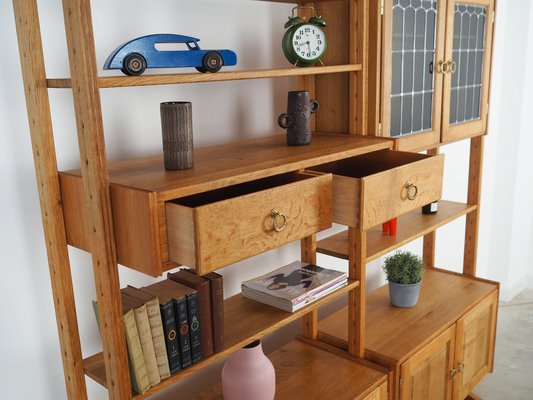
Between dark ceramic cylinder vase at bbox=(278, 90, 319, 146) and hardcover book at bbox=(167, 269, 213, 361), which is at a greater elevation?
dark ceramic cylinder vase at bbox=(278, 90, 319, 146)

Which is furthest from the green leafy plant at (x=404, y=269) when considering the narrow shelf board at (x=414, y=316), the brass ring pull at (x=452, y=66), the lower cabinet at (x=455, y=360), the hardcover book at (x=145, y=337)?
the hardcover book at (x=145, y=337)

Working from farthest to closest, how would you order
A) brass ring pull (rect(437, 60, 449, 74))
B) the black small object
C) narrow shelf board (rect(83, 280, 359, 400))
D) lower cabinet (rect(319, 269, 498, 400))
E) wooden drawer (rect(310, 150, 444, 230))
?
the black small object → brass ring pull (rect(437, 60, 449, 74)) → lower cabinet (rect(319, 269, 498, 400)) → wooden drawer (rect(310, 150, 444, 230)) → narrow shelf board (rect(83, 280, 359, 400))

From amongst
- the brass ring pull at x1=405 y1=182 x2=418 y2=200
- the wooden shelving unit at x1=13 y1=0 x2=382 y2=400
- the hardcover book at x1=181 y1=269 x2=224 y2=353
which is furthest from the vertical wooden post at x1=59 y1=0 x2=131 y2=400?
the brass ring pull at x1=405 y1=182 x2=418 y2=200

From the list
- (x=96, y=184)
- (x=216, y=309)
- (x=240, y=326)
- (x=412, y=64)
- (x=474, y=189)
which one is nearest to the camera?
(x=96, y=184)

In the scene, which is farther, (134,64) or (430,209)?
(430,209)

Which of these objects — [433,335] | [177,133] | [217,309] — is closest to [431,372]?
[433,335]

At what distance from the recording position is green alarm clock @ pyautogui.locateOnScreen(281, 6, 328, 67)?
1580 mm

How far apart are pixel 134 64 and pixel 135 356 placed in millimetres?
624

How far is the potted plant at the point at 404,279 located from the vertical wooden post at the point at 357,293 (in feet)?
1.31

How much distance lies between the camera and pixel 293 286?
1610 mm

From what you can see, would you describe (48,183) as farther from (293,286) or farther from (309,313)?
(309,313)

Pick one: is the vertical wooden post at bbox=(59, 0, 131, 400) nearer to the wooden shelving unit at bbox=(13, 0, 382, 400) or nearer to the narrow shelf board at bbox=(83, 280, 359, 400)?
the wooden shelving unit at bbox=(13, 0, 382, 400)

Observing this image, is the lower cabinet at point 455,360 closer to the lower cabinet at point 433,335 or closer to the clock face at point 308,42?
the lower cabinet at point 433,335

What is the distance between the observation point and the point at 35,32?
1.16m
